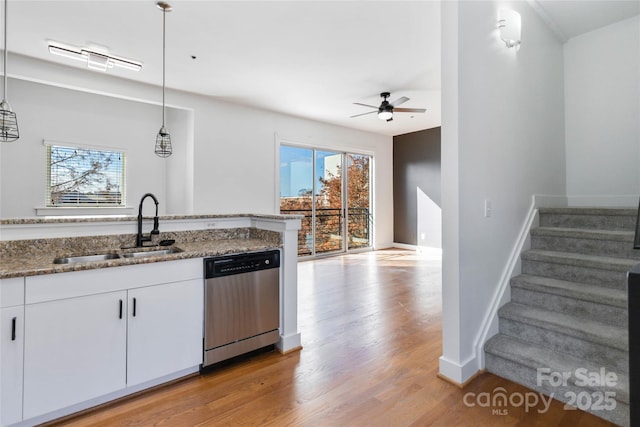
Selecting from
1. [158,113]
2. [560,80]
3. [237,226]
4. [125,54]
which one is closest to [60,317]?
[237,226]

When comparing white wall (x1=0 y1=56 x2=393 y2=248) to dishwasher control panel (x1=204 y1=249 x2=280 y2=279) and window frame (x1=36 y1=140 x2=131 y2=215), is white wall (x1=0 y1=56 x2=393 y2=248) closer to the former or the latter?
window frame (x1=36 y1=140 x2=131 y2=215)

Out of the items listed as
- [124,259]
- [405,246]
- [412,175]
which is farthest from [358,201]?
[124,259]

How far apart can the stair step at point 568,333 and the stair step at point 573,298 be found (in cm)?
4

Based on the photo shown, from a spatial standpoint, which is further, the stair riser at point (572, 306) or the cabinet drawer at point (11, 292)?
the stair riser at point (572, 306)

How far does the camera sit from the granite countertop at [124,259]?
1641 mm

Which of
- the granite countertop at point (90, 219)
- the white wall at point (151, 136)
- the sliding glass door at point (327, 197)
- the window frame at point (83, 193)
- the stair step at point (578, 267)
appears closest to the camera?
the granite countertop at point (90, 219)

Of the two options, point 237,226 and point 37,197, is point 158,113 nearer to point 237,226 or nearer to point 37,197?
point 37,197

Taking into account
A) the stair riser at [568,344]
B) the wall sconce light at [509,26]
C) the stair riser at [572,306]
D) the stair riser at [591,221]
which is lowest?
the stair riser at [568,344]

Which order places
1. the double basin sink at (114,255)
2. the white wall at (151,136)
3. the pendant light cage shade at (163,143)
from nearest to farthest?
the double basin sink at (114,255) → the pendant light cage shade at (163,143) → the white wall at (151,136)

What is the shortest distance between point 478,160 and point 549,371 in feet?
4.57

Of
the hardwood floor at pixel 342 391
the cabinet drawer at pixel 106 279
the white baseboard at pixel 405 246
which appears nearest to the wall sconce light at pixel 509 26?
the hardwood floor at pixel 342 391

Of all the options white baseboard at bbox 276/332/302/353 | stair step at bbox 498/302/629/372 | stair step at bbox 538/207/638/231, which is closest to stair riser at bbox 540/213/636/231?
stair step at bbox 538/207/638/231

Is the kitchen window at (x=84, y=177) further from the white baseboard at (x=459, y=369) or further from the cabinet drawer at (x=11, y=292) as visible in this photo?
the white baseboard at (x=459, y=369)

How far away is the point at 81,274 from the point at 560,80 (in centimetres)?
459
